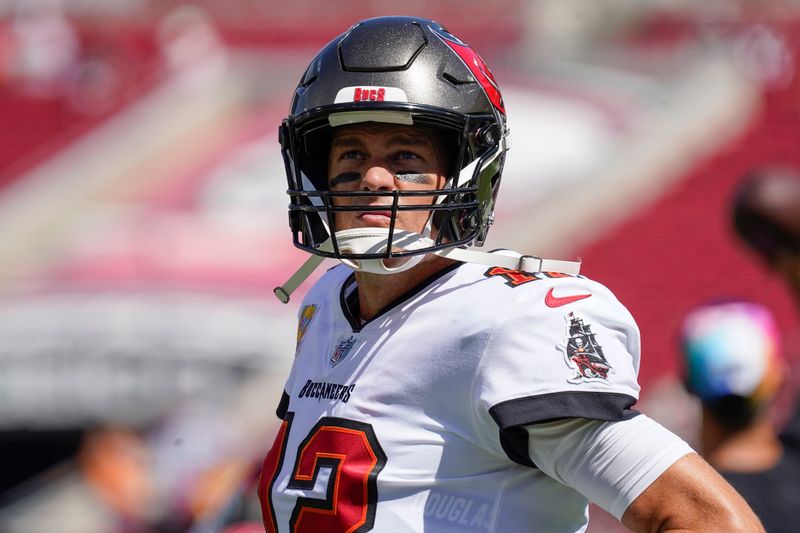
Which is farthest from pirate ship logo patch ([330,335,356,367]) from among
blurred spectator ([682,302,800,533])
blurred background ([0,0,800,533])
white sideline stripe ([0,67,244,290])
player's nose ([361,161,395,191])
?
white sideline stripe ([0,67,244,290])

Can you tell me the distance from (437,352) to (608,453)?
339 mm

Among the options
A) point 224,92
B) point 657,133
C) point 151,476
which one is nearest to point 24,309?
point 151,476

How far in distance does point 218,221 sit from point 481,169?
7.82 m

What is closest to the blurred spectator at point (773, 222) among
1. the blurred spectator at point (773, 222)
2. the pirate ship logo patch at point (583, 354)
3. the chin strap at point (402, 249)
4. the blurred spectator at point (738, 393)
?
the blurred spectator at point (773, 222)

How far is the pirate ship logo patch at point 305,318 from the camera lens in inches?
94.6

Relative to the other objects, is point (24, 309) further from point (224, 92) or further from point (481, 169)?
point (481, 169)

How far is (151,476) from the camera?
20.5ft

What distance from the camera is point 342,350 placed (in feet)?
7.12

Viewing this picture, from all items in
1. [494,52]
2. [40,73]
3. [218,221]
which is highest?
[494,52]

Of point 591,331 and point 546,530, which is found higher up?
point 591,331

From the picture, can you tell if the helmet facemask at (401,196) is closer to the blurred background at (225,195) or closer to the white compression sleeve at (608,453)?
the white compression sleeve at (608,453)

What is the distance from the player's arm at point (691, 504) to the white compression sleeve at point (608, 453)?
1cm

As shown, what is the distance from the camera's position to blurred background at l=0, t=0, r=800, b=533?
8.12 meters

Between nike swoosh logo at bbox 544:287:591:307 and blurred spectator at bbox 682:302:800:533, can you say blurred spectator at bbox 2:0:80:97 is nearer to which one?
blurred spectator at bbox 682:302:800:533
